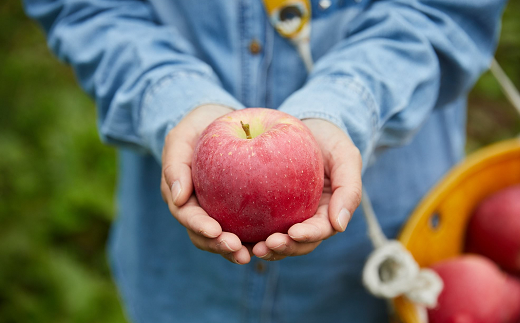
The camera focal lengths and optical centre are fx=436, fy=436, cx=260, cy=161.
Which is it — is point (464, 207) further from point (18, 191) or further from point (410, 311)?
point (18, 191)

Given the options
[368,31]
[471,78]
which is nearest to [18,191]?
[368,31]

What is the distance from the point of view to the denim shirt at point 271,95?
0.99 m

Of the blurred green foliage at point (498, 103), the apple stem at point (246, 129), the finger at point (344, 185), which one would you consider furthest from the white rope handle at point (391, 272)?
the blurred green foliage at point (498, 103)

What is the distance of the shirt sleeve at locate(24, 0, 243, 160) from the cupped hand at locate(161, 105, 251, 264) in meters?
0.05

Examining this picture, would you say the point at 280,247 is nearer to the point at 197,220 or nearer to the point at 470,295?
the point at 197,220

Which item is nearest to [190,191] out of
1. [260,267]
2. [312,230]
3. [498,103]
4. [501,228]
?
[312,230]

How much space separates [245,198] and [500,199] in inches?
37.6

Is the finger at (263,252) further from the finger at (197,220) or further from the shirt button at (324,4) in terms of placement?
the shirt button at (324,4)

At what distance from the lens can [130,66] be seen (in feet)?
3.60

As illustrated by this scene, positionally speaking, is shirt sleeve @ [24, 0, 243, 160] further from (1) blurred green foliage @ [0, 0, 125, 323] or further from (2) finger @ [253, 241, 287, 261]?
(1) blurred green foliage @ [0, 0, 125, 323]

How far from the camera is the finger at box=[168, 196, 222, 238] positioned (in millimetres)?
730

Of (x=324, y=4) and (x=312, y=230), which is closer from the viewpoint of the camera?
(x=312, y=230)

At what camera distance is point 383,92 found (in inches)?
38.5

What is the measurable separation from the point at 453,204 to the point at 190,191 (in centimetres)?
86
